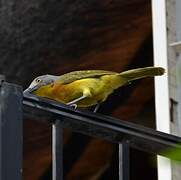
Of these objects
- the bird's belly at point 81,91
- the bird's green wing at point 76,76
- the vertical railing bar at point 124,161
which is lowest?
the vertical railing bar at point 124,161

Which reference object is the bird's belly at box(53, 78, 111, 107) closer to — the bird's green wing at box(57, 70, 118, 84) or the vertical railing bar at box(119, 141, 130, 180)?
the bird's green wing at box(57, 70, 118, 84)

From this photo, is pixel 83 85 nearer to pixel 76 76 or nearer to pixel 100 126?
pixel 76 76

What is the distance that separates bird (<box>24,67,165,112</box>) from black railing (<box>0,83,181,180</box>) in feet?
3.67

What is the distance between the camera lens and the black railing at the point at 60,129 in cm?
176

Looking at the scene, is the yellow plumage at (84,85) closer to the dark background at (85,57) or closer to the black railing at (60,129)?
the black railing at (60,129)

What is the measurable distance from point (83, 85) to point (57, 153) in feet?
4.67

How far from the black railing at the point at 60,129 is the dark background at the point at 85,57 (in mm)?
3606

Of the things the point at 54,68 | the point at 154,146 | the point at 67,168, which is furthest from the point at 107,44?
the point at 154,146

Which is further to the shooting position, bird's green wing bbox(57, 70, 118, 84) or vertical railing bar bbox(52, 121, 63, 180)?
bird's green wing bbox(57, 70, 118, 84)

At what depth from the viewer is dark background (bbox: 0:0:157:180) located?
5.83 meters

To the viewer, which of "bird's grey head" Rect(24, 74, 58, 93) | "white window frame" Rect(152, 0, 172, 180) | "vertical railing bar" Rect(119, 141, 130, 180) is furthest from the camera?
"white window frame" Rect(152, 0, 172, 180)

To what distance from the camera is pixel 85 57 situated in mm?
6164

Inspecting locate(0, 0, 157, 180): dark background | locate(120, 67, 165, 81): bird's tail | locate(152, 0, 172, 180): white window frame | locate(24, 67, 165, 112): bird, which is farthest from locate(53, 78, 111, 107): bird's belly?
locate(0, 0, 157, 180): dark background

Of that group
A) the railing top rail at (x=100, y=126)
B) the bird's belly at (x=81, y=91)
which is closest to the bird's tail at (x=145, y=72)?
the bird's belly at (x=81, y=91)
